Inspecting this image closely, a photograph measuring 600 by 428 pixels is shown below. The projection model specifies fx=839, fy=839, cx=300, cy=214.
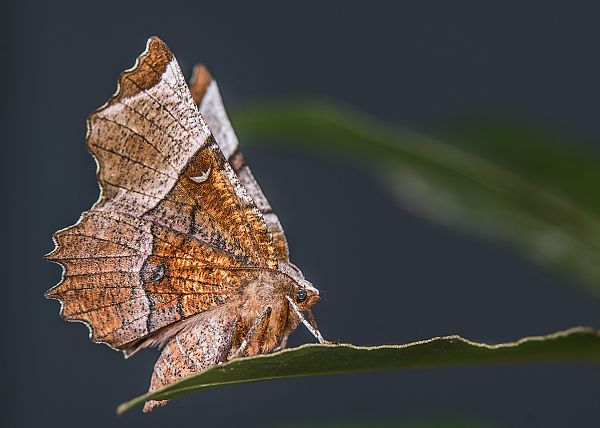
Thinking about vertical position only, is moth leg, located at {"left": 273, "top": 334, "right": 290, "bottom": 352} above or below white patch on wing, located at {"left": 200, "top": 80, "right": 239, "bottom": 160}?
below

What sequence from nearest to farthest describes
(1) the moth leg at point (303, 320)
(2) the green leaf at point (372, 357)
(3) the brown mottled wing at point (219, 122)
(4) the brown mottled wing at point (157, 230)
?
(2) the green leaf at point (372, 357) < (4) the brown mottled wing at point (157, 230) < (1) the moth leg at point (303, 320) < (3) the brown mottled wing at point (219, 122)

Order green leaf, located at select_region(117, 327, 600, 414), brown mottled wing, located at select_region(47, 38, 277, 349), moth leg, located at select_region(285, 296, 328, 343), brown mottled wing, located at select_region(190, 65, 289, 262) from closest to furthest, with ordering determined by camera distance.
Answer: green leaf, located at select_region(117, 327, 600, 414)
brown mottled wing, located at select_region(47, 38, 277, 349)
moth leg, located at select_region(285, 296, 328, 343)
brown mottled wing, located at select_region(190, 65, 289, 262)

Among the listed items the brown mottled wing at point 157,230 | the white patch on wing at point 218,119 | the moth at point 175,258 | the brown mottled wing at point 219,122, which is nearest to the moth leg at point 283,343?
the moth at point 175,258

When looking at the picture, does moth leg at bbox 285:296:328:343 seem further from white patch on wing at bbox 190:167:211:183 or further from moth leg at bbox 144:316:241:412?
white patch on wing at bbox 190:167:211:183

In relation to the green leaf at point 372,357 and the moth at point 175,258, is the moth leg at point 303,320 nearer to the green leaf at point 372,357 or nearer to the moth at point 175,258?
the moth at point 175,258

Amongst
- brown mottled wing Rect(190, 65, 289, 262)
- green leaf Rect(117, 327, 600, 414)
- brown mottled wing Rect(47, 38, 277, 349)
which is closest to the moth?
brown mottled wing Rect(47, 38, 277, 349)

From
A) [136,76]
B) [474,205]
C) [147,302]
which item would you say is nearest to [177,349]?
[147,302]
